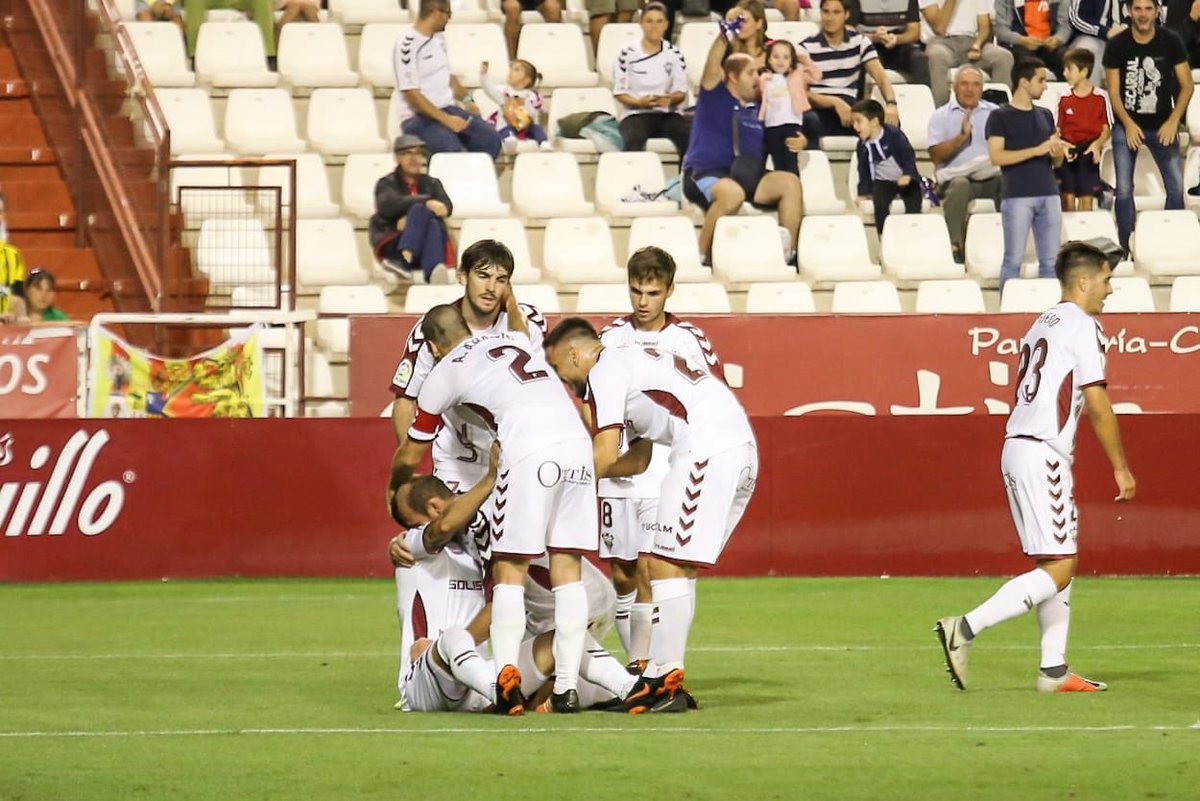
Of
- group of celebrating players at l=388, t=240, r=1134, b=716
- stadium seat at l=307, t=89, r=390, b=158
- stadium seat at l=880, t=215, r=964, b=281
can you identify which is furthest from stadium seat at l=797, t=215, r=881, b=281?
group of celebrating players at l=388, t=240, r=1134, b=716

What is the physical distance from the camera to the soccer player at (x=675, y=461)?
363 inches

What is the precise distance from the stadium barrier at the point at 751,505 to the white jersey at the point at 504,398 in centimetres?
749

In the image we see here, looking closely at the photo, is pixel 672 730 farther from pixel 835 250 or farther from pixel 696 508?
pixel 835 250

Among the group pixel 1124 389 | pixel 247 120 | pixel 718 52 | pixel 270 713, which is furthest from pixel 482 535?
pixel 247 120

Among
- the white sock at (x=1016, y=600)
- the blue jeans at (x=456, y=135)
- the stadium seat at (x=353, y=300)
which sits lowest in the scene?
the white sock at (x=1016, y=600)

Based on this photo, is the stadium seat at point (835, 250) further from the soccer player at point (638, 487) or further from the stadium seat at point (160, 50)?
the soccer player at point (638, 487)

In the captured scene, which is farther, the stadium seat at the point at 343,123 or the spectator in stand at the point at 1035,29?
the spectator in stand at the point at 1035,29

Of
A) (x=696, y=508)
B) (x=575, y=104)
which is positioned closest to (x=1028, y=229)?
(x=575, y=104)

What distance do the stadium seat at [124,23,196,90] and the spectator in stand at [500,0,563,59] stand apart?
10.6 feet

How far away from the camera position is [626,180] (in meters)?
20.2

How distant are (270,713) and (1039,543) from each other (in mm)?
3695

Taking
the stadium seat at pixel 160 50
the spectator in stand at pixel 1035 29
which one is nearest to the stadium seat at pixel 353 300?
the stadium seat at pixel 160 50

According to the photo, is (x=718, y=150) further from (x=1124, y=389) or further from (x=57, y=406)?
(x=57, y=406)

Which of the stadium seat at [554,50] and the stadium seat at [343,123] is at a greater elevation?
the stadium seat at [554,50]
